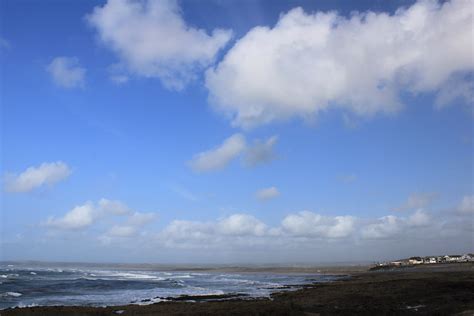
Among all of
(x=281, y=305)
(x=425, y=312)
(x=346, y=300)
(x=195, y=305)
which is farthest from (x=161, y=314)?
(x=425, y=312)

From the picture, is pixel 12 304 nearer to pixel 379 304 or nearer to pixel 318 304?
pixel 318 304

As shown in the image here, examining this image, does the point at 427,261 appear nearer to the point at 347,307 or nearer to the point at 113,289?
the point at 113,289

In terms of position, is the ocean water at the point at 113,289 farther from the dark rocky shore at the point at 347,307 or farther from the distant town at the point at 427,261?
the distant town at the point at 427,261

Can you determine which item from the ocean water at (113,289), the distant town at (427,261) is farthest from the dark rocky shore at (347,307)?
the distant town at (427,261)

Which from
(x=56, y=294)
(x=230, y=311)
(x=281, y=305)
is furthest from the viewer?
(x=56, y=294)

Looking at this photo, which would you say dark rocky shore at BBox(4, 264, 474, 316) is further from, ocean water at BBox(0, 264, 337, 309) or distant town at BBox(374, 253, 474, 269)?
distant town at BBox(374, 253, 474, 269)

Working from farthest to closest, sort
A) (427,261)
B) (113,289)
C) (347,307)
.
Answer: (427,261) → (113,289) → (347,307)

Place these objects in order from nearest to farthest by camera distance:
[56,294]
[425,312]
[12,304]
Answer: [425,312] < [12,304] < [56,294]

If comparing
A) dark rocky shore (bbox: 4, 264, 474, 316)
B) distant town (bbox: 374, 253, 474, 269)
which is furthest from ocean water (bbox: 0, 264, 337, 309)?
distant town (bbox: 374, 253, 474, 269)

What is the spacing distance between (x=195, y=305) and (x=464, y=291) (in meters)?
16.3

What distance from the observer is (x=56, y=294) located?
43250 millimetres

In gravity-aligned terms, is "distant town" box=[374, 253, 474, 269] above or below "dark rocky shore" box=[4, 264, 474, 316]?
above

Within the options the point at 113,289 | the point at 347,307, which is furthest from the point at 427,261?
the point at 347,307

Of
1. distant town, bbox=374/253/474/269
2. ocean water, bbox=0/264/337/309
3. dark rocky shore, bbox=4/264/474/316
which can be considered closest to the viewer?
dark rocky shore, bbox=4/264/474/316
